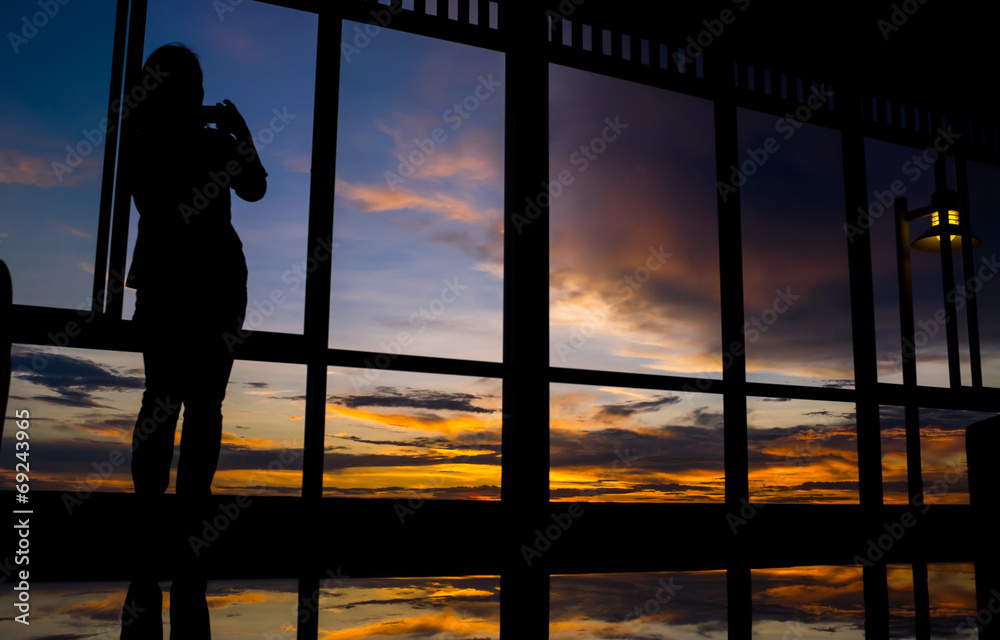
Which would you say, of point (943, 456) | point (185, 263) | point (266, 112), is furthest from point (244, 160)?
point (943, 456)

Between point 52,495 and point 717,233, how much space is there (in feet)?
10.4

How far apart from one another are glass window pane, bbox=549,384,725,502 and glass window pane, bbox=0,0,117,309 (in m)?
2.02

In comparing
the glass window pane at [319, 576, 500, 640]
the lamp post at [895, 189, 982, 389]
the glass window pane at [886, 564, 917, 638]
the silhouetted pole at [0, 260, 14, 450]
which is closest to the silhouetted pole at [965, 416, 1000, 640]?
the glass window pane at [319, 576, 500, 640]

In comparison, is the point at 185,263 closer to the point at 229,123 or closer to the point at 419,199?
the point at 229,123

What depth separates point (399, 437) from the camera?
9.37 ft

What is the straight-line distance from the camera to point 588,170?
3.56 m

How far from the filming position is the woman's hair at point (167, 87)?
1.91 meters

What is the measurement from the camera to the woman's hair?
1914 millimetres

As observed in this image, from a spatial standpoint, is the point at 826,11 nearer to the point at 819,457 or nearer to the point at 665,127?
the point at 665,127

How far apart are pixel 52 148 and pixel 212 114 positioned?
103cm

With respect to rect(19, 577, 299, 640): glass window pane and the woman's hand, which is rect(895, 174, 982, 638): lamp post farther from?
the woman's hand

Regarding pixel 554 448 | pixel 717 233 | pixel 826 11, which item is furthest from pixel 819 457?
pixel 826 11

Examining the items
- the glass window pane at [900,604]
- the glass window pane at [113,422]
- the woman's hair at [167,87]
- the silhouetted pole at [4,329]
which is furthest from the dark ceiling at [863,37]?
A: the silhouetted pole at [4,329]

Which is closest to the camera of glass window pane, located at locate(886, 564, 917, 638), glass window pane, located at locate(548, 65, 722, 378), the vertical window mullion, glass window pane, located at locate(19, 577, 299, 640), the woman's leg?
glass window pane, located at locate(19, 577, 299, 640)
